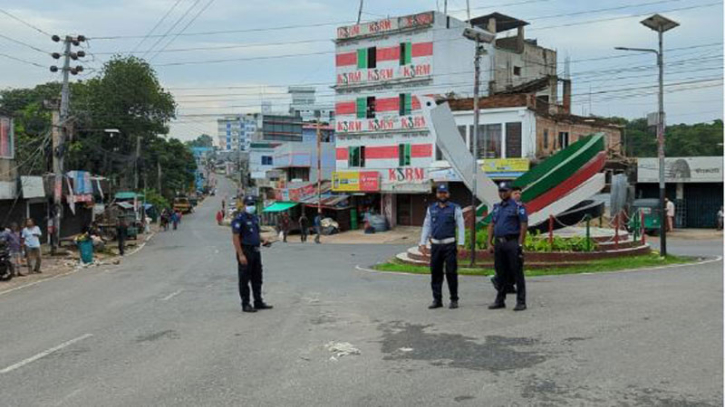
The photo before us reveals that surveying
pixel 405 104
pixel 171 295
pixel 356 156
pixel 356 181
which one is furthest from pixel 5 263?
pixel 356 156

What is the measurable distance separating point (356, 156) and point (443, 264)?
3562 centimetres

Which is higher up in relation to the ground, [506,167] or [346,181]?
[506,167]

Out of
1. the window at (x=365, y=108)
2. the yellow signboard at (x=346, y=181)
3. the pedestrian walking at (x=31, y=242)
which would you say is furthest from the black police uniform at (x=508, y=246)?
the window at (x=365, y=108)

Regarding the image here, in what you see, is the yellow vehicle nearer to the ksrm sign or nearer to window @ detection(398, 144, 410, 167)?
window @ detection(398, 144, 410, 167)

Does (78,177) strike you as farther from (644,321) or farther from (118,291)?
(644,321)

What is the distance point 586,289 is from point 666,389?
6.32 meters

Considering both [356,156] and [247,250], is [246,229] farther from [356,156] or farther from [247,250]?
[356,156]

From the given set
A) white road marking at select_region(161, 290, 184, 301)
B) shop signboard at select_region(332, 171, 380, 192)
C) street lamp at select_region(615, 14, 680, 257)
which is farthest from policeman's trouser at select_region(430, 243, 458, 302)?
shop signboard at select_region(332, 171, 380, 192)

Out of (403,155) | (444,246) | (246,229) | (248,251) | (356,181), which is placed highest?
(403,155)

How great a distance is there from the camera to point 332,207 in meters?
45.5

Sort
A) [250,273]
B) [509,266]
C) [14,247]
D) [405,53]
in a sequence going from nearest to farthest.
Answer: [509,266] < [250,273] < [14,247] < [405,53]

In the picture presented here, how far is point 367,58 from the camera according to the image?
147 feet

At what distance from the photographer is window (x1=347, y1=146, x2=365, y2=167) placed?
45250mm

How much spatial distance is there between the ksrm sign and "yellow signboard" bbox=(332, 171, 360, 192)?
54.8 feet
